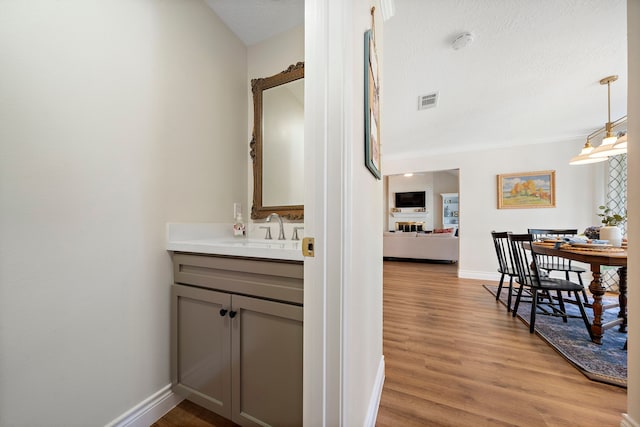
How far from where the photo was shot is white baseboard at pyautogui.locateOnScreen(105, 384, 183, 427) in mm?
1128

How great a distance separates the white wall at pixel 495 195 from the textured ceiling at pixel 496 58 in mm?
580

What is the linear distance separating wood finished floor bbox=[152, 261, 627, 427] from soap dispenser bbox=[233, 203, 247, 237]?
41.1 inches

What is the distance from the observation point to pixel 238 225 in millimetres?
1791

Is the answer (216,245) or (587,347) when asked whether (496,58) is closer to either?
(587,347)

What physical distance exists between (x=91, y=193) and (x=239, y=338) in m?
0.91

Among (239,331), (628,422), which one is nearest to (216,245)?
(239,331)

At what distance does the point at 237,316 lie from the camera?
1095 millimetres

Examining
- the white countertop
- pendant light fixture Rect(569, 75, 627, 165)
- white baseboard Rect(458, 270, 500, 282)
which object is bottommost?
white baseboard Rect(458, 270, 500, 282)

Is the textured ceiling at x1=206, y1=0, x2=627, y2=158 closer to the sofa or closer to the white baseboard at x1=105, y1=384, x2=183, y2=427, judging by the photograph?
the white baseboard at x1=105, y1=384, x2=183, y2=427

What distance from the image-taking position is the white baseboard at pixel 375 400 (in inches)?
44.1

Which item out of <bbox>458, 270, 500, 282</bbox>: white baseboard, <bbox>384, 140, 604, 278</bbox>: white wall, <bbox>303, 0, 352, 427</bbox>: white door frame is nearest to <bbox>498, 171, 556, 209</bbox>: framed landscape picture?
<bbox>384, 140, 604, 278</bbox>: white wall

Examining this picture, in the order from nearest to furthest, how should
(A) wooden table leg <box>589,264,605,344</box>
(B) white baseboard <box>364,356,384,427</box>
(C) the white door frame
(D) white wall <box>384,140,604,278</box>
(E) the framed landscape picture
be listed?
(C) the white door frame, (B) white baseboard <box>364,356,384,427</box>, (A) wooden table leg <box>589,264,605,344</box>, (D) white wall <box>384,140,604,278</box>, (E) the framed landscape picture

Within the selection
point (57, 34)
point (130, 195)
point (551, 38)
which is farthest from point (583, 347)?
point (57, 34)

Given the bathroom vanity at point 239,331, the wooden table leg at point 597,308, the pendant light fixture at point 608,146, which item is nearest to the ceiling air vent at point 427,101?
the pendant light fixture at point 608,146
